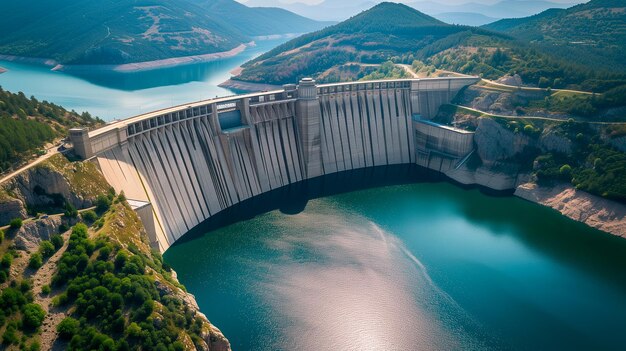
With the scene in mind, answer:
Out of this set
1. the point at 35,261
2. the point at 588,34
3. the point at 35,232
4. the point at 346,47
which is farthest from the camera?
the point at 346,47

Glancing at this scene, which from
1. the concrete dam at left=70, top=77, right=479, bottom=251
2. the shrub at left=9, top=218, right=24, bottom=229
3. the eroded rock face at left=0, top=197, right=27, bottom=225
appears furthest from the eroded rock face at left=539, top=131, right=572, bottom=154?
the shrub at left=9, top=218, right=24, bottom=229

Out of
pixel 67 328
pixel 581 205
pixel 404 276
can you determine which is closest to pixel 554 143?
pixel 581 205

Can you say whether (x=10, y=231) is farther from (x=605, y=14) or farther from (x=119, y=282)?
(x=605, y=14)

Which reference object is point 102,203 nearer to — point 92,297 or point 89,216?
point 89,216

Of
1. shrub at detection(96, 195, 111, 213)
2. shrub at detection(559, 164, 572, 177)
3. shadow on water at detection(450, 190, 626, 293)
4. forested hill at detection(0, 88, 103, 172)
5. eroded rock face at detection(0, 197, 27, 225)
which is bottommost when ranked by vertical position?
shadow on water at detection(450, 190, 626, 293)

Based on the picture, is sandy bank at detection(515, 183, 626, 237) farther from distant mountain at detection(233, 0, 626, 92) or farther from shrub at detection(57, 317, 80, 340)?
shrub at detection(57, 317, 80, 340)
